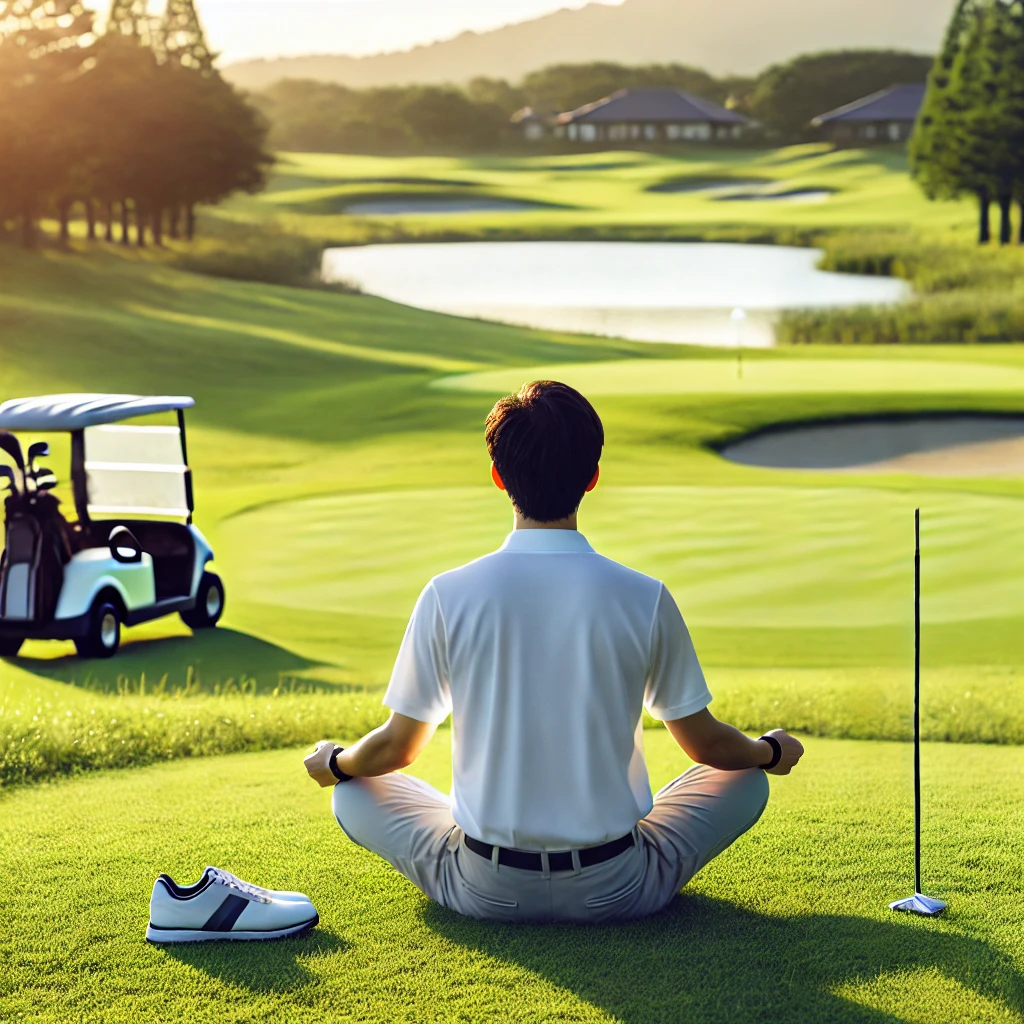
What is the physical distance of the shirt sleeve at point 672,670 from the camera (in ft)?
6.80

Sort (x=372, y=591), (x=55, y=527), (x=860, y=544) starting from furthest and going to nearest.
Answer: (x=860, y=544)
(x=372, y=591)
(x=55, y=527)

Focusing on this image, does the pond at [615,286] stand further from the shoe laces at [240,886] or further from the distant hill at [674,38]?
the shoe laces at [240,886]

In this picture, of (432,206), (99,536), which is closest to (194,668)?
(99,536)

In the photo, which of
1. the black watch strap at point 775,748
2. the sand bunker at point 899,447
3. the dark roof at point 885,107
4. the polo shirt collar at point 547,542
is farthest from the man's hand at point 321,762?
the dark roof at point 885,107

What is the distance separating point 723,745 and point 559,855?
0.29m

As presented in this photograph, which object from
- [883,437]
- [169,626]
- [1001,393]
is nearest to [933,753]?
[169,626]

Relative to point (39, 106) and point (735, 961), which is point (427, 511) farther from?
point (39, 106)

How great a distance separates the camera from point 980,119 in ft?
51.9

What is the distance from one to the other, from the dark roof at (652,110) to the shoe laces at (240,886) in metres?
15.9

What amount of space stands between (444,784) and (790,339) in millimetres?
12065

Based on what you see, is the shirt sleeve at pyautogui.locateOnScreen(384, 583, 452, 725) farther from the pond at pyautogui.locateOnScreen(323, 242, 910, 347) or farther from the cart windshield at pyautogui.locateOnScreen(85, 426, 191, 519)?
the pond at pyautogui.locateOnScreen(323, 242, 910, 347)

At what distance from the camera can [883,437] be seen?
37.4 ft

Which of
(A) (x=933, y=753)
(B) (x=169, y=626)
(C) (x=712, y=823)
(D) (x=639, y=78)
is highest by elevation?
(D) (x=639, y=78)

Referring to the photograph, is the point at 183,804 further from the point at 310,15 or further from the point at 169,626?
the point at 310,15
